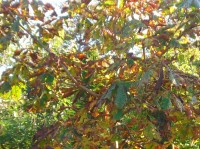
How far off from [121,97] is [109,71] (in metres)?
0.30

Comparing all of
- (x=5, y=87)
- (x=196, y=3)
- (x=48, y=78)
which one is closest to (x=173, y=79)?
(x=196, y=3)

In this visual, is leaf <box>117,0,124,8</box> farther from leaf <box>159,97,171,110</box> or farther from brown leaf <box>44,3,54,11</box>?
leaf <box>159,97,171,110</box>

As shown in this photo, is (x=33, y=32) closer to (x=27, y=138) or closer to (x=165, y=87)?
(x=165, y=87)

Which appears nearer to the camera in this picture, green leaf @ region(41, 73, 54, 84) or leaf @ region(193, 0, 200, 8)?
leaf @ region(193, 0, 200, 8)

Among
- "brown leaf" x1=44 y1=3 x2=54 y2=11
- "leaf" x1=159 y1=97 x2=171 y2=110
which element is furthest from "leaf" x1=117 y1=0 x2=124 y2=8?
"leaf" x1=159 y1=97 x2=171 y2=110

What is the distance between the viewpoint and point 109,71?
225 centimetres

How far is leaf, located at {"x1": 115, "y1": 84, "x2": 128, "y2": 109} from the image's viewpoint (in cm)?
199

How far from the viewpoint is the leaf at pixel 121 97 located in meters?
1.99

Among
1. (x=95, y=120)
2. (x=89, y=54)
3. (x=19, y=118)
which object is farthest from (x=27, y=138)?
(x=95, y=120)

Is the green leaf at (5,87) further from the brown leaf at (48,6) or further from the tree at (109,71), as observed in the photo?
the brown leaf at (48,6)

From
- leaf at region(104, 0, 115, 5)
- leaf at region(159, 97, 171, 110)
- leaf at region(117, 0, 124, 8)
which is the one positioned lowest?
leaf at region(159, 97, 171, 110)

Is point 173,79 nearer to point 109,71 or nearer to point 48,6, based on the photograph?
point 109,71

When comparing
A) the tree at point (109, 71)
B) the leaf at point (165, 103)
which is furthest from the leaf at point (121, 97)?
the leaf at point (165, 103)

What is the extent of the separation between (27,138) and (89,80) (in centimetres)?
343
